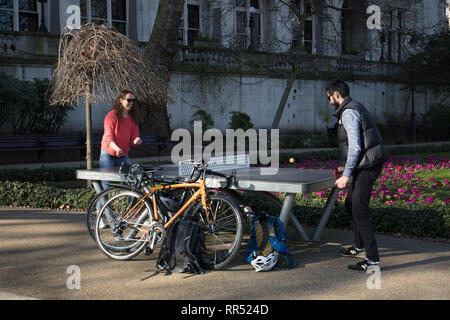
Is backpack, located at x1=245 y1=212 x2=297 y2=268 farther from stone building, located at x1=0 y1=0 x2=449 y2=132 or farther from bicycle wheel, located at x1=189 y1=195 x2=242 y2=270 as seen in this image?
stone building, located at x1=0 y1=0 x2=449 y2=132

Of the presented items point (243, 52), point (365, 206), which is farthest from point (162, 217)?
point (243, 52)

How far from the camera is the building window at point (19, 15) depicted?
2244 cm

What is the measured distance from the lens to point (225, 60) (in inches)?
1034

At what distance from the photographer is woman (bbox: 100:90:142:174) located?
7.90m

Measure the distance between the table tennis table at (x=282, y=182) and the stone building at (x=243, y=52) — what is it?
43.1ft

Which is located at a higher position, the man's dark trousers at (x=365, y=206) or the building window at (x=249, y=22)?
→ the building window at (x=249, y=22)

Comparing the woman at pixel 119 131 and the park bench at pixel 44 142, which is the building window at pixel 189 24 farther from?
the woman at pixel 119 131

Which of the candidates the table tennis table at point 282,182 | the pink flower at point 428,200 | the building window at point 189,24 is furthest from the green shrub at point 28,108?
the pink flower at point 428,200

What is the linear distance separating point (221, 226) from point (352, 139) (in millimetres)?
1665

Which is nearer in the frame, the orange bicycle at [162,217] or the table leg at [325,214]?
the orange bicycle at [162,217]

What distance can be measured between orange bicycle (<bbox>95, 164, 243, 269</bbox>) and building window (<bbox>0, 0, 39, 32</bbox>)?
58.6 ft

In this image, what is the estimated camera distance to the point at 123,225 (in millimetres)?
6730

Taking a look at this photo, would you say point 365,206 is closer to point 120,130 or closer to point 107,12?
point 120,130

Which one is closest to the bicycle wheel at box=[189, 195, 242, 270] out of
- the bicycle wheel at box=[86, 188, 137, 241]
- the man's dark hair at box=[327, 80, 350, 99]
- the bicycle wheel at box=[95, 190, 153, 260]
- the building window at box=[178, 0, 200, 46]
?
the bicycle wheel at box=[95, 190, 153, 260]
